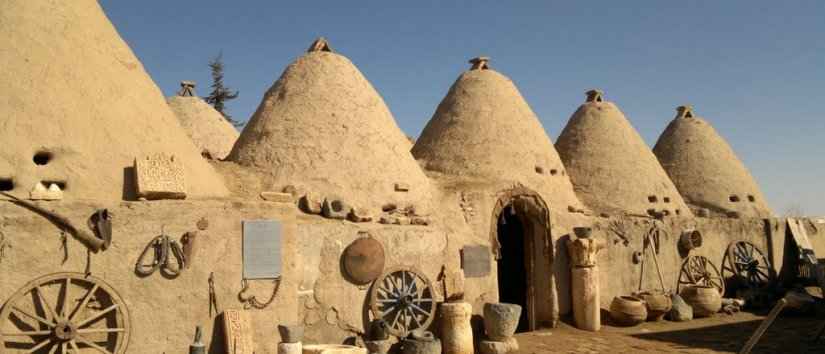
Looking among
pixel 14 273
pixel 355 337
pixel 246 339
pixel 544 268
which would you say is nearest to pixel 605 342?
pixel 544 268

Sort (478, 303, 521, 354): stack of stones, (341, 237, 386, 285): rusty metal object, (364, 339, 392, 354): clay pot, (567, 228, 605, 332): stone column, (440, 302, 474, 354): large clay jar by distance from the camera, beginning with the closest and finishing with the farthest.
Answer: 1. (364, 339, 392, 354): clay pot
2. (341, 237, 386, 285): rusty metal object
3. (440, 302, 474, 354): large clay jar
4. (478, 303, 521, 354): stack of stones
5. (567, 228, 605, 332): stone column

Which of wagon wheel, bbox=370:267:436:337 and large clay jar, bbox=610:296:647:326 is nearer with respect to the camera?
wagon wheel, bbox=370:267:436:337

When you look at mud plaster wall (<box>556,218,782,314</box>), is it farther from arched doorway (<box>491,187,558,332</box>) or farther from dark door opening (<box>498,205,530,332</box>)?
dark door opening (<box>498,205,530,332</box>)

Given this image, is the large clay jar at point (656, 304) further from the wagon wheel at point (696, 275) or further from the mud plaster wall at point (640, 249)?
the wagon wheel at point (696, 275)

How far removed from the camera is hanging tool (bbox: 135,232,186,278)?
674 cm

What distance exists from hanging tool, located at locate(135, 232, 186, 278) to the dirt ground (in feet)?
17.2

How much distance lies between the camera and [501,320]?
9.43 m

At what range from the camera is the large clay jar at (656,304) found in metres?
12.1

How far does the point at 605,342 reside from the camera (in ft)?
34.1

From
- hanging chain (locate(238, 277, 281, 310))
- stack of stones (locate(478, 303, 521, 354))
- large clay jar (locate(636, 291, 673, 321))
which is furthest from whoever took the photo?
large clay jar (locate(636, 291, 673, 321))

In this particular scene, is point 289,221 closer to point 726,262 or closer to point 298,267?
point 298,267

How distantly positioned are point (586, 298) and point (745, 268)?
543cm

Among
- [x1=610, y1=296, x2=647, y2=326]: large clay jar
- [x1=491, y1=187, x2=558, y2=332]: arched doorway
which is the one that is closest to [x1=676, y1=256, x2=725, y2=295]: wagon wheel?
[x1=610, y1=296, x2=647, y2=326]: large clay jar

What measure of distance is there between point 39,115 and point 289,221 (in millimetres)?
3005
